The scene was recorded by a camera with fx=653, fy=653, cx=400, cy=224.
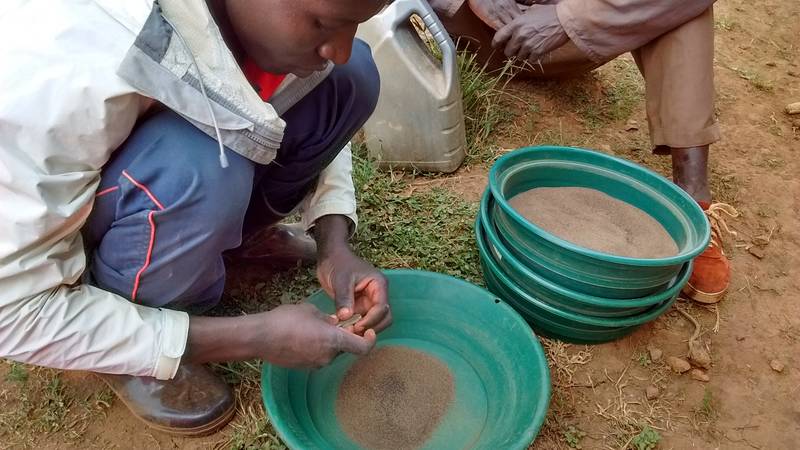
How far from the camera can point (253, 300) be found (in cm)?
167

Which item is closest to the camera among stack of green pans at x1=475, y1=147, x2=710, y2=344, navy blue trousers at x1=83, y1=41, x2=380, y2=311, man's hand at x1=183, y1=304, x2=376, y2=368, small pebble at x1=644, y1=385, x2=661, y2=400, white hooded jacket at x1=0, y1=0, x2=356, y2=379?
white hooded jacket at x1=0, y1=0, x2=356, y2=379

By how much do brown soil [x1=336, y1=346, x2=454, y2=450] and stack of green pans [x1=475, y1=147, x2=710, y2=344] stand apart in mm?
294

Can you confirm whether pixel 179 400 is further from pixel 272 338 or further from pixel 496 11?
pixel 496 11

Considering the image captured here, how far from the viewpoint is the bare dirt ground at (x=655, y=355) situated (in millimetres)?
1431

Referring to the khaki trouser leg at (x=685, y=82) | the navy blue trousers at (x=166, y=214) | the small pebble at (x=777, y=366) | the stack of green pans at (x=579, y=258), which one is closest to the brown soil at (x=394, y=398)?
the stack of green pans at (x=579, y=258)

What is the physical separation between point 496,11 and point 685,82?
0.66 meters

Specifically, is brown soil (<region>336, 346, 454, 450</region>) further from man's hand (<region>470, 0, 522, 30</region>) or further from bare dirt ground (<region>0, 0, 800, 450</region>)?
man's hand (<region>470, 0, 522, 30</region>)

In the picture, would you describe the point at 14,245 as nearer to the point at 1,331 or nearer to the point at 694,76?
the point at 1,331

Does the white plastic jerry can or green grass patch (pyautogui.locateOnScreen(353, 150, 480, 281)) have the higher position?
the white plastic jerry can

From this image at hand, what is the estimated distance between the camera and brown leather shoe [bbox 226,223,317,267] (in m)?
1.68

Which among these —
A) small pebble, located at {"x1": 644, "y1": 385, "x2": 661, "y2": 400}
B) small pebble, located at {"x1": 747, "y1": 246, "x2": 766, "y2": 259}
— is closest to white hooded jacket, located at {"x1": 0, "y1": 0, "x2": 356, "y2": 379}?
small pebble, located at {"x1": 644, "y1": 385, "x2": 661, "y2": 400}

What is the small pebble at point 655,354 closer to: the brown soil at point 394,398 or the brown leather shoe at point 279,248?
the brown soil at point 394,398

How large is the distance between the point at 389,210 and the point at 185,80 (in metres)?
1.05

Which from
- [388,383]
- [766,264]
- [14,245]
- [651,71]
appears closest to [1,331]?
[14,245]
